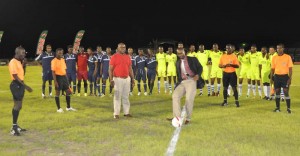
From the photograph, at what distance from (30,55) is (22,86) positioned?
6056 centimetres

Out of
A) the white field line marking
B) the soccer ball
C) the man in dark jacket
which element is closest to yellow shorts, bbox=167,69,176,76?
the man in dark jacket

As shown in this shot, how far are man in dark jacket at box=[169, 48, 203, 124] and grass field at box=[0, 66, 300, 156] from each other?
501 mm

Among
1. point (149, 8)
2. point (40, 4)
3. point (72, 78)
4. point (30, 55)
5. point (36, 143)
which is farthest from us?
point (149, 8)

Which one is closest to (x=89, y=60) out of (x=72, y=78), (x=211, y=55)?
(x=72, y=78)

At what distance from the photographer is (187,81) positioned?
35.3ft

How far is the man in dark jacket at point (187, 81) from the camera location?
1064 cm

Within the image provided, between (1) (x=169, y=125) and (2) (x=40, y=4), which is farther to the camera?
(2) (x=40, y=4)

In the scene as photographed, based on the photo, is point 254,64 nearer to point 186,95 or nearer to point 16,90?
point 186,95

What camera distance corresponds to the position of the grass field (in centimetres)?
771

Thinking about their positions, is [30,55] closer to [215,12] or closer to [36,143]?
[215,12]

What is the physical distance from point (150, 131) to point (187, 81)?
6.38ft

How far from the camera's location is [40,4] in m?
72.1

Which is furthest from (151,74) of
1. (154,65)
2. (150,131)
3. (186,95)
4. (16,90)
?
(16,90)

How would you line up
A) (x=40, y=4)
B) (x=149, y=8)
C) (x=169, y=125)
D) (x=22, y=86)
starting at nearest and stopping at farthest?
(x=22, y=86) < (x=169, y=125) < (x=40, y=4) < (x=149, y=8)
